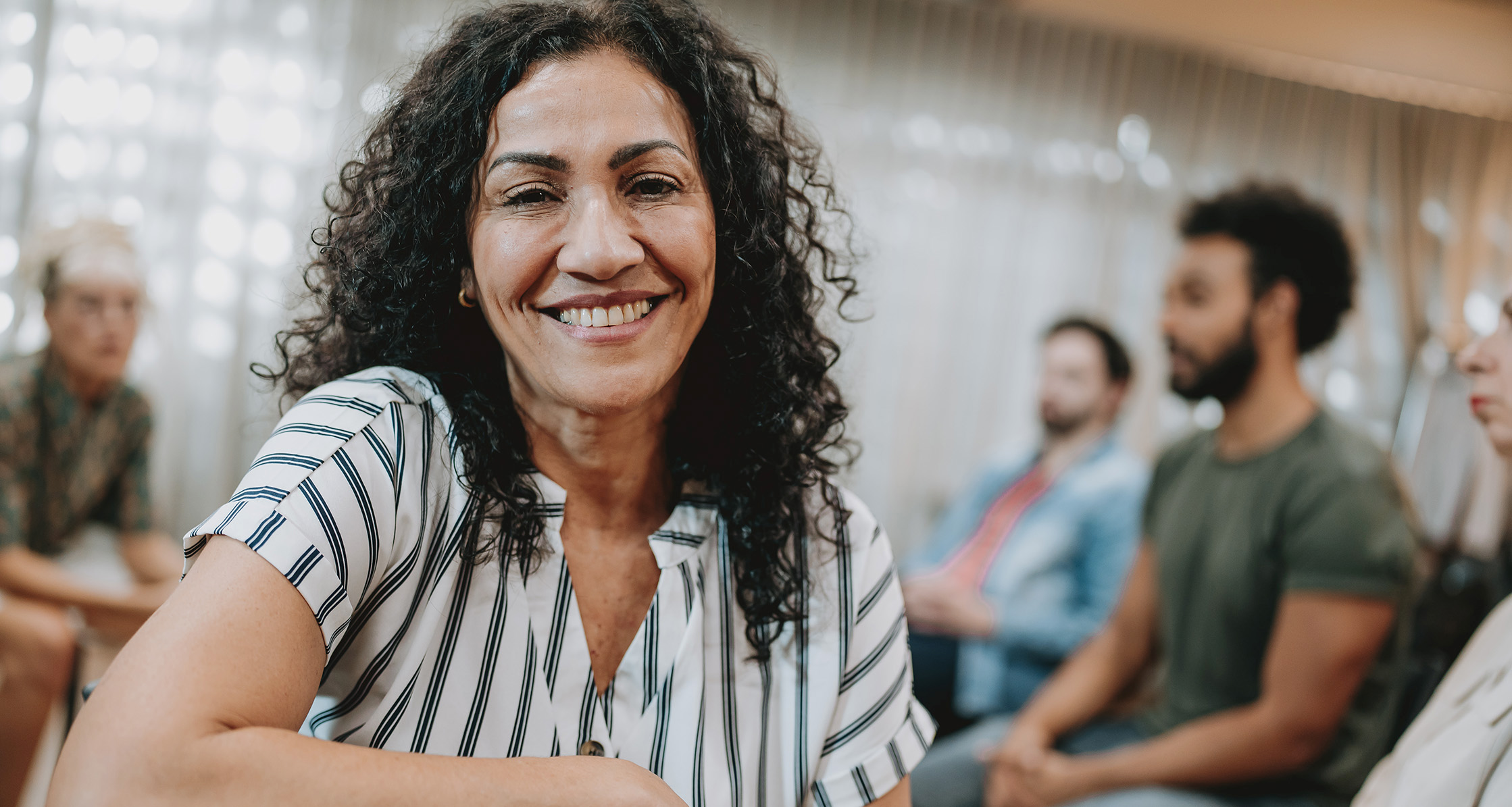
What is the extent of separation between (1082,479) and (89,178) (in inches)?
146

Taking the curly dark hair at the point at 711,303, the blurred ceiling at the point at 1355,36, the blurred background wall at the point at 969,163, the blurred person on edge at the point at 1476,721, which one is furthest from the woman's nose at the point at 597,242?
the blurred ceiling at the point at 1355,36

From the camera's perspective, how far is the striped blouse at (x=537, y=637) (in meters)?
0.87

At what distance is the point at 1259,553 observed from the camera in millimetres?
2086

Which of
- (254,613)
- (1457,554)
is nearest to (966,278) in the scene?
(1457,554)

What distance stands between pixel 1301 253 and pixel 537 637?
212cm

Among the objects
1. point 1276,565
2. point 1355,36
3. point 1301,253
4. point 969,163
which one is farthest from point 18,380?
point 1355,36

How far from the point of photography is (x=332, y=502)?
0.85 m

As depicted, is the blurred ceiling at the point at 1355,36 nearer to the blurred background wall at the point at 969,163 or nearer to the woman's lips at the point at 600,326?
the blurred background wall at the point at 969,163

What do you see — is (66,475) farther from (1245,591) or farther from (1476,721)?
(1476,721)

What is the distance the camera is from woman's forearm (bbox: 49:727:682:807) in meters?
0.72

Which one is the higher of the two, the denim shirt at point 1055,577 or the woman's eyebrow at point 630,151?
the woman's eyebrow at point 630,151

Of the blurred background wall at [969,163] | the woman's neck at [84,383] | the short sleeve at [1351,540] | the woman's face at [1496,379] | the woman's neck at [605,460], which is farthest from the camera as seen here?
the blurred background wall at [969,163]

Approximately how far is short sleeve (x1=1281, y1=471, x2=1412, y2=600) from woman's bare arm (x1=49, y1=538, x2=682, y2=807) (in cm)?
161

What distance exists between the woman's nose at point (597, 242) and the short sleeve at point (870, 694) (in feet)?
1.40
